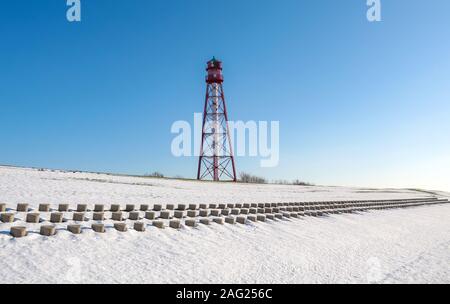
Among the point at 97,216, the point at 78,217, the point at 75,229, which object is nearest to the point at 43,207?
the point at 78,217

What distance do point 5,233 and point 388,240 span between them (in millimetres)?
15633

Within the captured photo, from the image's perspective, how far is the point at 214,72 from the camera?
52562 mm

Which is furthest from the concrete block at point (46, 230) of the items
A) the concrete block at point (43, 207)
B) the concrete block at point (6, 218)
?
the concrete block at point (43, 207)

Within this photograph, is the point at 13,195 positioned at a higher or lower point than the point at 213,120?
lower

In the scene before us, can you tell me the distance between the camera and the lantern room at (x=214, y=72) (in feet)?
172

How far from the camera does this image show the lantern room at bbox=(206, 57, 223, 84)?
52.5 metres

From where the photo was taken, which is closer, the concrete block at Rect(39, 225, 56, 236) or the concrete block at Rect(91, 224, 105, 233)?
the concrete block at Rect(39, 225, 56, 236)

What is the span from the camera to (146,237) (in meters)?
11.5

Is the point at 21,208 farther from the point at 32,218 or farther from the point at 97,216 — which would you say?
the point at 97,216

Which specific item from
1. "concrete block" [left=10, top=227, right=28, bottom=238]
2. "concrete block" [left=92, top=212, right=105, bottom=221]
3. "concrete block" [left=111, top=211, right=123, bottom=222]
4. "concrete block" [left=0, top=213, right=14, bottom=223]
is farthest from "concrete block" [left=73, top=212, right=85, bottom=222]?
"concrete block" [left=10, top=227, right=28, bottom=238]

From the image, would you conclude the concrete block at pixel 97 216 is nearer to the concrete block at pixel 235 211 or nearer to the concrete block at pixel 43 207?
the concrete block at pixel 43 207

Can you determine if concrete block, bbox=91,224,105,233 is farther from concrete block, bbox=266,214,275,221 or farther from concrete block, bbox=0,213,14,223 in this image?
concrete block, bbox=266,214,275,221
